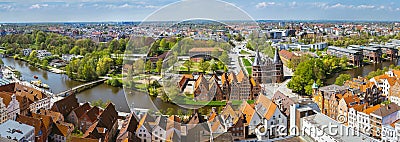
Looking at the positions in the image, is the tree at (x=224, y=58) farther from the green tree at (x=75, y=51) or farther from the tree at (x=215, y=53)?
the green tree at (x=75, y=51)

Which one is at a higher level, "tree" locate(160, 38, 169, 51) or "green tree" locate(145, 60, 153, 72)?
"tree" locate(160, 38, 169, 51)

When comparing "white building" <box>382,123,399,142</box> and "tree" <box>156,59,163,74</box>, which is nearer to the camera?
"tree" <box>156,59,163,74</box>

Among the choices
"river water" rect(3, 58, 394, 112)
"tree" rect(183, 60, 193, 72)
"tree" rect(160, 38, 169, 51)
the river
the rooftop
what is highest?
"tree" rect(160, 38, 169, 51)

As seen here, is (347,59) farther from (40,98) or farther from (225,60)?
(225,60)

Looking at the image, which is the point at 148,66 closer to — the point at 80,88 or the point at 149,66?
the point at 149,66

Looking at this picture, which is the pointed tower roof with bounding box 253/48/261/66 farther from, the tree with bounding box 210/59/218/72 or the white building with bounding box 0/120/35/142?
the white building with bounding box 0/120/35/142

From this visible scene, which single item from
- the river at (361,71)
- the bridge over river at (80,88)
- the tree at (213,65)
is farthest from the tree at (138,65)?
the river at (361,71)

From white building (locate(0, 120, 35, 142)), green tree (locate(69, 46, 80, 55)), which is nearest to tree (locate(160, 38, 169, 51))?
white building (locate(0, 120, 35, 142))


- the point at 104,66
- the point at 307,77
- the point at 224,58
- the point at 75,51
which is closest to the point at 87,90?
the point at 104,66
